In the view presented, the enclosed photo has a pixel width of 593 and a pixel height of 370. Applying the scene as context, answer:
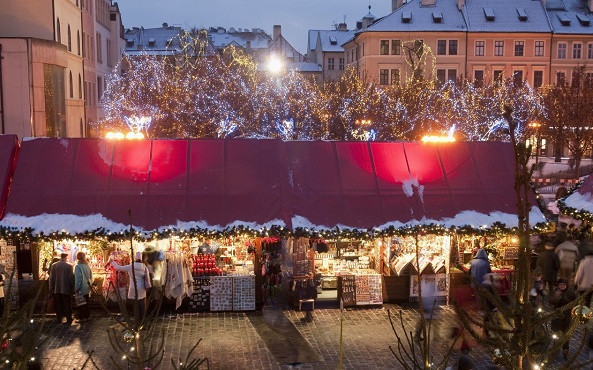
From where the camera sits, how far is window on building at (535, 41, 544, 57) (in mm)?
57000

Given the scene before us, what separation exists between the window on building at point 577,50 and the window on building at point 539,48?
108 inches

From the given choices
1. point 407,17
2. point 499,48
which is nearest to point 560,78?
point 499,48

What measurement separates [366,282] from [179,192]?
4837mm

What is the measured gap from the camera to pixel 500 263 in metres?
16.2

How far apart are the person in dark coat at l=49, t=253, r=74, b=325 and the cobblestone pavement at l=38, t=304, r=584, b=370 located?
13.6 inches

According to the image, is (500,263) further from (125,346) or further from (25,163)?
(25,163)

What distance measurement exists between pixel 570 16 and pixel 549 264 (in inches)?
1982

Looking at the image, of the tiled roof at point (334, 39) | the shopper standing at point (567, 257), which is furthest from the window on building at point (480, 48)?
the shopper standing at point (567, 257)

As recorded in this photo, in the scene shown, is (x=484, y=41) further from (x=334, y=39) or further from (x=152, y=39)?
(x=152, y=39)

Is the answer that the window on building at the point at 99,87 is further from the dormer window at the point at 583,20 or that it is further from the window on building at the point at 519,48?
the dormer window at the point at 583,20

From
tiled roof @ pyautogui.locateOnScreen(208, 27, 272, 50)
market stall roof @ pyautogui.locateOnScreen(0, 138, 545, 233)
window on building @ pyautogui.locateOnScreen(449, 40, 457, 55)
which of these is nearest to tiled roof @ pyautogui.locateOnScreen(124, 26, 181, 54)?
tiled roof @ pyautogui.locateOnScreen(208, 27, 272, 50)

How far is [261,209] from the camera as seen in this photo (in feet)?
47.4

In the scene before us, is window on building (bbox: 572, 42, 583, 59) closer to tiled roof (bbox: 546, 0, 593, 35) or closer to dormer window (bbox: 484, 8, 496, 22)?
tiled roof (bbox: 546, 0, 593, 35)

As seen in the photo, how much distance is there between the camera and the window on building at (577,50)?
56875mm
